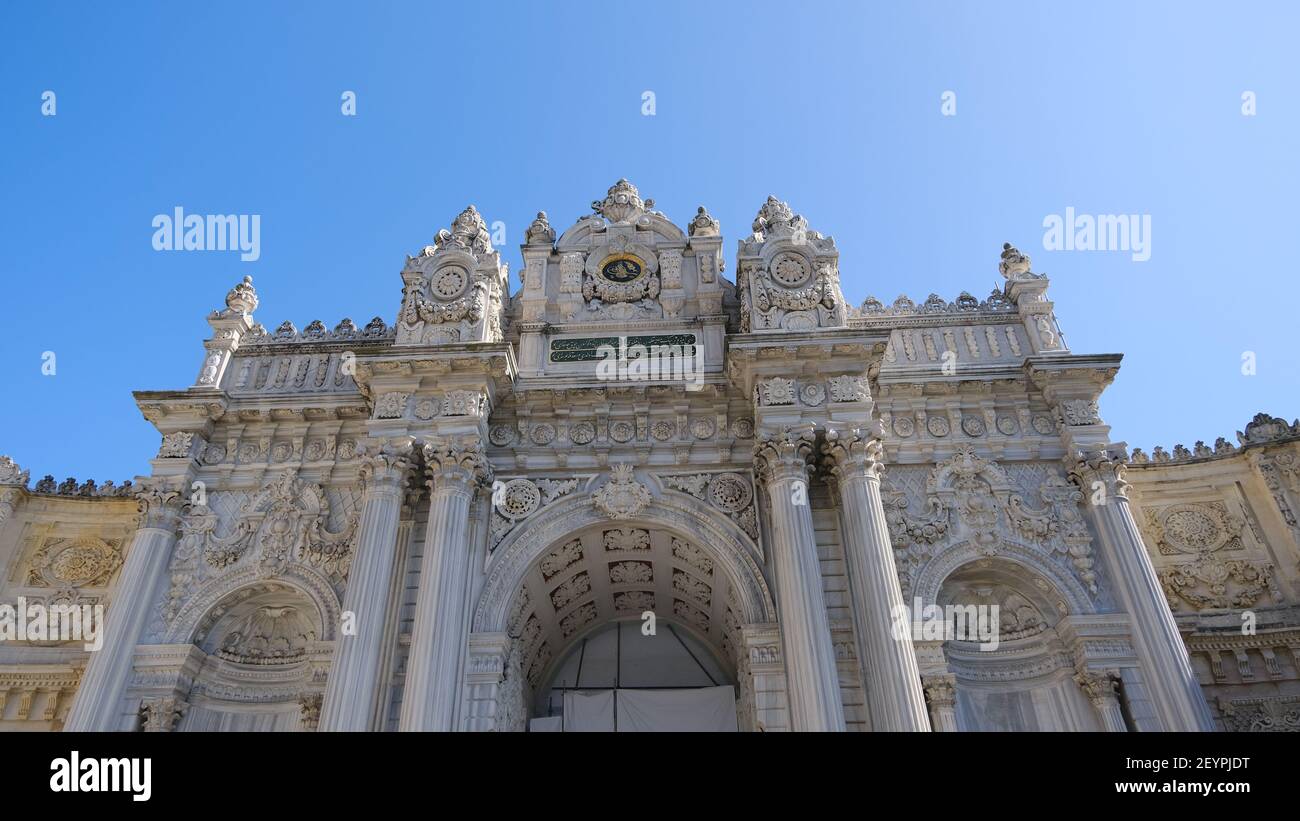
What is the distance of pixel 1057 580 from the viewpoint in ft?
56.6

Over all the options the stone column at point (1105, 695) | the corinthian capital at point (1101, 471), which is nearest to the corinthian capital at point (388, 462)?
the stone column at point (1105, 695)

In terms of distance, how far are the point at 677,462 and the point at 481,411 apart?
14.7ft

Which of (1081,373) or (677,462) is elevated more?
(1081,373)

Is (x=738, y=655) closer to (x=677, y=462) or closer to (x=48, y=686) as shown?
(x=677, y=462)

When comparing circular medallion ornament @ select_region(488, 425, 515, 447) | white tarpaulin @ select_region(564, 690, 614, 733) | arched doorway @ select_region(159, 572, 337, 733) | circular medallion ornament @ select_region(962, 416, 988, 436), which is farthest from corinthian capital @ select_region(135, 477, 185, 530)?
circular medallion ornament @ select_region(962, 416, 988, 436)

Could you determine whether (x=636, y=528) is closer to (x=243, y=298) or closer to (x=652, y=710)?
(x=652, y=710)

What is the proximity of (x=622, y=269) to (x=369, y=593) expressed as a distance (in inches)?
404

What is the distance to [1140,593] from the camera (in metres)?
16.5

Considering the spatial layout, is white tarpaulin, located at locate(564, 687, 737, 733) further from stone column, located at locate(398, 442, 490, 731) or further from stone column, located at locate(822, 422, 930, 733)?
stone column, located at locate(398, 442, 490, 731)

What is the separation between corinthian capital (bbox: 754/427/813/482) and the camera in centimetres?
1730

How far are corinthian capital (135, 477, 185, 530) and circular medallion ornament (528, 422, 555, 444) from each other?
26.1 feet
